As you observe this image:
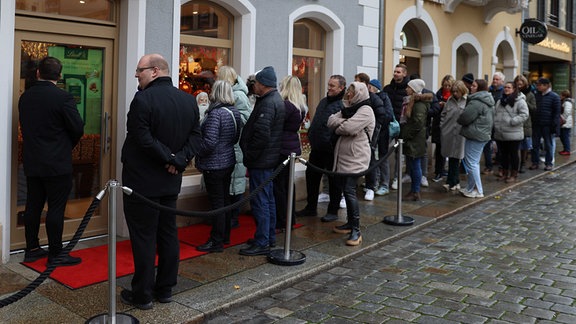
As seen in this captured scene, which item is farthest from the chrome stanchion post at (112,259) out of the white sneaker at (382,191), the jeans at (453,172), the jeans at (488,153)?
the jeans at (488,153)

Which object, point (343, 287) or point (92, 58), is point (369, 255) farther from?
point (92, 58)

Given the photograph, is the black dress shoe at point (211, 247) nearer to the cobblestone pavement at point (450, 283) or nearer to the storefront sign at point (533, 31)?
the cobblestone pavement at point (450, 283)

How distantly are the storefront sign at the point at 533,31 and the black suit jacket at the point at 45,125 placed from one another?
543 inches

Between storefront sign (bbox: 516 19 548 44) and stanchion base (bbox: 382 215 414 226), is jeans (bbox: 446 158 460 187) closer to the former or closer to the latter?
stanchion base (bbox: 382 215 414 226)

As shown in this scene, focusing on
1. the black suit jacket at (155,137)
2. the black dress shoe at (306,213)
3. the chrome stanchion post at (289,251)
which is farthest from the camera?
the black dress shoe at (306,213)

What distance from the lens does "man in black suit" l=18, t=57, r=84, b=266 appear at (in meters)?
5.35

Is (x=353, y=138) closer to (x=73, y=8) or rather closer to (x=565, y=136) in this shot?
(x=73, y=8)

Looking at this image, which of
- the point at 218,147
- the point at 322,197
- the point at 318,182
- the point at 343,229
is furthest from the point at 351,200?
the point at 322,197

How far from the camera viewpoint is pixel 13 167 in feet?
19.2

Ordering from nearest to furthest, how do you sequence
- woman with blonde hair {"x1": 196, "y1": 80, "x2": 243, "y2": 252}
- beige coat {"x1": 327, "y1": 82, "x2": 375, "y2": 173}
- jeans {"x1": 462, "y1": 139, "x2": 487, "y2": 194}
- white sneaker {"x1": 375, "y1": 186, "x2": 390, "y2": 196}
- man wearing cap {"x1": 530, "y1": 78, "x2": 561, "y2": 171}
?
1. woman with blonde hair {"x1": 196, "y1": 80, "x2": 243, "y2": 252}
2. beige coat {"x1": 327, "y1": 82, "x2": 375, "y2": 173}
3. jeans {"x1": 462, "y1": 139, "x2": 487, "y2": 194}
4. white sneaker {"x1": 375, "y1": 186, "x2": 390, "y2": 196}
5. man wearing cap {"x1": 530, "y1": 78, "x2": 561, "y2": 171}

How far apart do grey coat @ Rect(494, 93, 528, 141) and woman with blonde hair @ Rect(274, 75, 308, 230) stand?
16.4 ft

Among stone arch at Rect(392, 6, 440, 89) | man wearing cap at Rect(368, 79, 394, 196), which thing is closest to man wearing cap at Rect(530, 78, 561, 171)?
stone arch at Rect(392, 6, 440, 89)

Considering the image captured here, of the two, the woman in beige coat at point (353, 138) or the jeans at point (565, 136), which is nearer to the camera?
the woman in beige coat at point (353, 138)

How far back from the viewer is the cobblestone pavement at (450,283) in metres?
4.68
